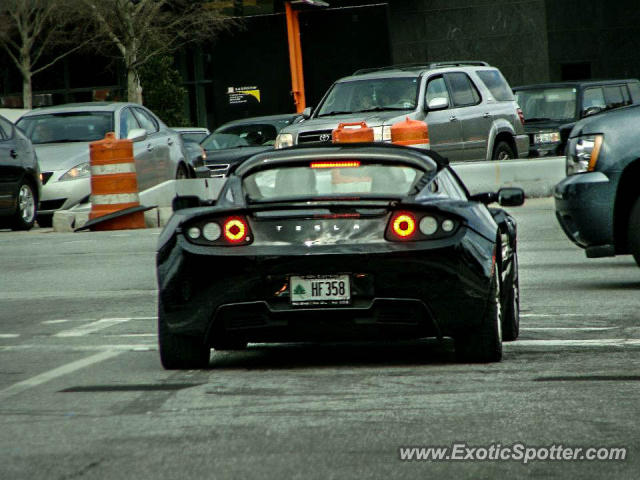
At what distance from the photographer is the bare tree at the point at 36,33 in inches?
1940

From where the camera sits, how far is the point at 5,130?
1967 centimetres

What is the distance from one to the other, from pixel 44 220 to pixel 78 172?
5.20 ft

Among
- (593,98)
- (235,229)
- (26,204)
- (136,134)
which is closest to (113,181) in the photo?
(136,134)

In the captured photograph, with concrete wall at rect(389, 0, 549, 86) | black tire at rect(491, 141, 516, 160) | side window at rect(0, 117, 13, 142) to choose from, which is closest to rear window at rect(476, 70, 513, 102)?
black tire at rect(491, 141, 516, 160)

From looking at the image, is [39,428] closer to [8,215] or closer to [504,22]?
[8,215]

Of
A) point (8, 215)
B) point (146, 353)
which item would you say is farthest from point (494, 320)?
point (8, 215)

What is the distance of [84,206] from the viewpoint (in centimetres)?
2067

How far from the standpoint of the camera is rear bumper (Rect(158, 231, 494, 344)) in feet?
24.6

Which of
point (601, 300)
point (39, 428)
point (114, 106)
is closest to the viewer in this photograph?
point (39, 428)

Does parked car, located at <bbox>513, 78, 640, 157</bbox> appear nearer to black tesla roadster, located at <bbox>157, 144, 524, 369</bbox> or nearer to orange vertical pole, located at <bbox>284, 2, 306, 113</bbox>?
orange vertical pole, located at <bbox>284, 2, 306, 113</bbox>

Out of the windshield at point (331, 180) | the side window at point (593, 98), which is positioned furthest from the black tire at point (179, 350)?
the side window at point (593, 98)

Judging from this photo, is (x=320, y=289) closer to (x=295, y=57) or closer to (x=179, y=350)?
(x=179, y=350)

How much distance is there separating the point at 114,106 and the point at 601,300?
12.6 m

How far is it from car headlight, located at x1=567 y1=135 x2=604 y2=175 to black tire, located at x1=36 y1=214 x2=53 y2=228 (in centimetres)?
1160
